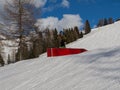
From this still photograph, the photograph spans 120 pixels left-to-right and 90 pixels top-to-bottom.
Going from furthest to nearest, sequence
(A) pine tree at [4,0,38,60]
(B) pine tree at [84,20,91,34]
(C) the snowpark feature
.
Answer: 1. (B) pine tree at [84,20,91,34]
2. (A) pine tree at [4,0,38,60]
3. (C) the snowpark feature

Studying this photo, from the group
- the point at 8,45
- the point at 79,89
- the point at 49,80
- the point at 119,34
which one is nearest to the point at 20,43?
the point at 8,45

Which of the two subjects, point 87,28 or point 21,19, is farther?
point 87,28

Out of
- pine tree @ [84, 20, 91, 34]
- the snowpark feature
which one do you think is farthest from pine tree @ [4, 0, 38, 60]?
pine tree @ [84, 20, 91, 34]

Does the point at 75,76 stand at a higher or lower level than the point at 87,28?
lower

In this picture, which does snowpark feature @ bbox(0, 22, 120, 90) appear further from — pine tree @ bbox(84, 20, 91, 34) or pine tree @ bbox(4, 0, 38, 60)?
pine tree @ bbox(84, 20, 91, 34)

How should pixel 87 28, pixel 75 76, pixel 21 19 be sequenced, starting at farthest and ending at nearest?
pixel 87 28 < pixel 21 19 < pixel 75 76

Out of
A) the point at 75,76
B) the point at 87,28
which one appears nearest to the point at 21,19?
the point at 75,76

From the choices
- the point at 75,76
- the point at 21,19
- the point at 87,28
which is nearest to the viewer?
the point at 75,76

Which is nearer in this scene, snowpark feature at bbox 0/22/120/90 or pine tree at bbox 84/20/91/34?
snowpark feature at bbox 0/22/120/90

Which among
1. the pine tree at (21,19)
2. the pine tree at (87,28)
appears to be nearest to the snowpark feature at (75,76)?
the pine tree at (21,19)

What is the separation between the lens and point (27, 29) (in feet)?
67.1

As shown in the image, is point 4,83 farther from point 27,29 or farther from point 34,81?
point 27,29

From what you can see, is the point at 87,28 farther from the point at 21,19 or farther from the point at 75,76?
the point at 75,76

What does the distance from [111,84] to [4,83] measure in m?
3.93
